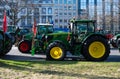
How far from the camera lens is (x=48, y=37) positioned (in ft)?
60.8

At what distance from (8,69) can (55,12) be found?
11076 cm

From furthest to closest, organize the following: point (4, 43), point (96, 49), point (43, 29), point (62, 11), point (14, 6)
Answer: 1. point (62, 11)
2. point (14, 6)
3. point (43, 29)
4. point (4, 43)
5. point (96, 49)

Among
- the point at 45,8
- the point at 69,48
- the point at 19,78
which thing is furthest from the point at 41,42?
the point at 45,8

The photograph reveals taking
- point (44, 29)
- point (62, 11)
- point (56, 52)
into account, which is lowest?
point (56, 52)

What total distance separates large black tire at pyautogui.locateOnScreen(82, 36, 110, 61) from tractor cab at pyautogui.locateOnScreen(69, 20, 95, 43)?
0.69m

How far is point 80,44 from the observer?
1745 centimetres

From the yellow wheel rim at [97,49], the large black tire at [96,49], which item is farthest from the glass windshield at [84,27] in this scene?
the yellow wheel rim at [97,49]

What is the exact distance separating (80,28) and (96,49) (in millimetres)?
1547

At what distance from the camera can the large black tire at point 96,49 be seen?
1700 cm

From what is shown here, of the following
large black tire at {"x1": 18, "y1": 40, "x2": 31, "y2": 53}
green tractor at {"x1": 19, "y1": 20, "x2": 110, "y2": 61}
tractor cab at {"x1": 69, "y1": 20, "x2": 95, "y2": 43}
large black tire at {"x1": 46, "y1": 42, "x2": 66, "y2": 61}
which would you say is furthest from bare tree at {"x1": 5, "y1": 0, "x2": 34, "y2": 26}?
large black tire at {"x1": 46, "y1": 42, "x2": 66, "y2": 61}

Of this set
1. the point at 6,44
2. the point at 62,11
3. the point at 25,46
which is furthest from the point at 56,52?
the point at 62,11

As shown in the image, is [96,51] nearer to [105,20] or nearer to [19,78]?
[19,78]

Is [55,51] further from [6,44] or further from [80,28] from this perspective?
[6,44]

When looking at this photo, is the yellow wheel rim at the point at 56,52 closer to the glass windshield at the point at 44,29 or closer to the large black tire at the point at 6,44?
the large black tire at the point at 6,44
